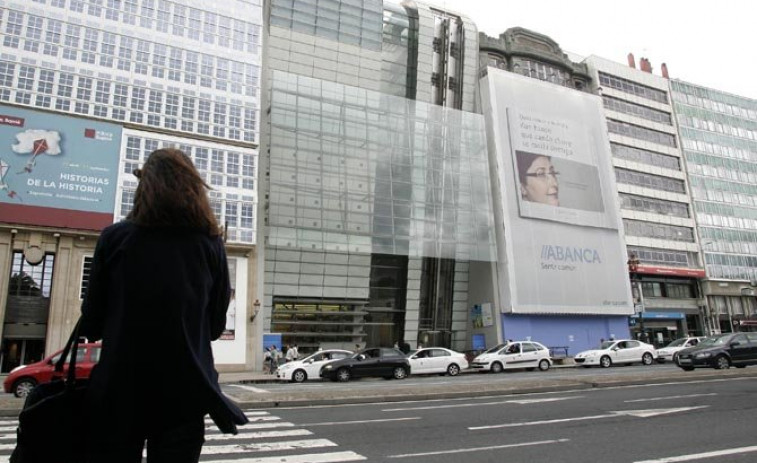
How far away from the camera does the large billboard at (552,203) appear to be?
142 feet

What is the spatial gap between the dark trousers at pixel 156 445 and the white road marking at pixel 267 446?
5.22m

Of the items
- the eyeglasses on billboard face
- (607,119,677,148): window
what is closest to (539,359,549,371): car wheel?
the eyeglasses on billboard face

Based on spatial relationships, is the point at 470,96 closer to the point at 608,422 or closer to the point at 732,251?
the point at 732,251

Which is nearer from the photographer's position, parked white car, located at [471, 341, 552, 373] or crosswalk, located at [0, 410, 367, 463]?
crosswalk, located at [0, 410, 367, 463]

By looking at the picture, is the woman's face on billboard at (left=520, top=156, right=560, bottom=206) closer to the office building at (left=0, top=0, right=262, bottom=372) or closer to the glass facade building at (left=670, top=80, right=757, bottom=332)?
the glass facade building at (left=670, top=80, right=757, bottom=332)

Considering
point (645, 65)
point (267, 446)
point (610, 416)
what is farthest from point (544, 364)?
point (645, 65)

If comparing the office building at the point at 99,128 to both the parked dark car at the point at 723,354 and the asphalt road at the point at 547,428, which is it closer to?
the asphalt road at the point at 547,428

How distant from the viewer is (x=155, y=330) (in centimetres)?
210

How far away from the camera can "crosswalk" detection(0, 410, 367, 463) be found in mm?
6426

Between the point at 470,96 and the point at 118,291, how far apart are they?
157 feet

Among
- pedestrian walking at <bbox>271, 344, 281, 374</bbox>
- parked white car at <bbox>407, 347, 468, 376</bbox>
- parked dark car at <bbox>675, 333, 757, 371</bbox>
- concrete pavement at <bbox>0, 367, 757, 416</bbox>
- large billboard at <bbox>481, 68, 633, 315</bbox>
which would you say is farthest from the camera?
large billboard at <bbox>481, 68, 633, 315</bbox>

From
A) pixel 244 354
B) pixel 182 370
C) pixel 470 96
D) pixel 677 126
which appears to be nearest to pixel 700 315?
pixel 677 126

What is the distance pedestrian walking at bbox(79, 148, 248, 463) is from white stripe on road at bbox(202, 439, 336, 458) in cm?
522

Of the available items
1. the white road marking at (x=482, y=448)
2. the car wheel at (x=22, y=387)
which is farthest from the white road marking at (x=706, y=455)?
the car wheel at (x=22, y=387)
